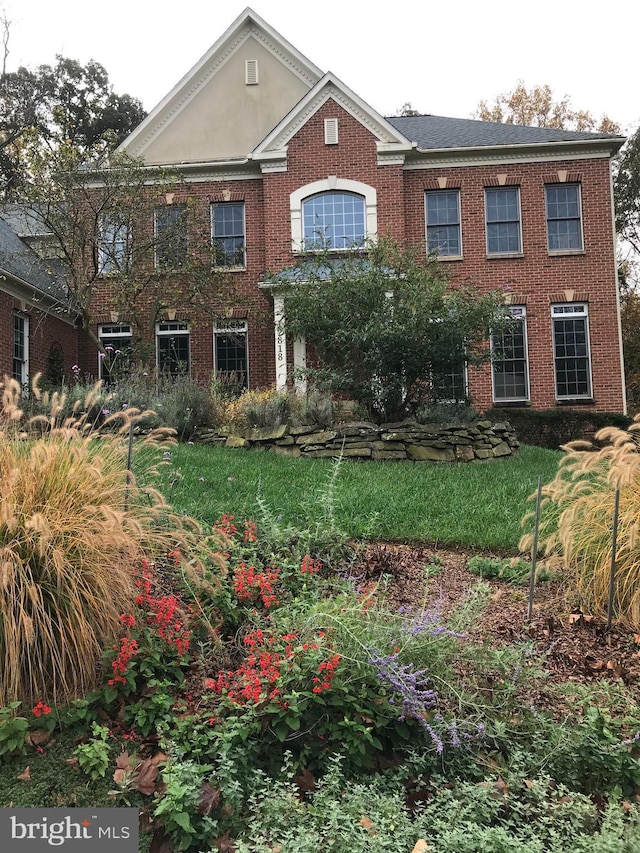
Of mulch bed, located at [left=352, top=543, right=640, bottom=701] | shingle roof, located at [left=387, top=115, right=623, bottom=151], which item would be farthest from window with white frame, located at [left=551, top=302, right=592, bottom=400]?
mulch bed, located at [left=352, top=543, right=640, bottom=701]

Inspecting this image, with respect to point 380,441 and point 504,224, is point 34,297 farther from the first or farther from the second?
point 504,224

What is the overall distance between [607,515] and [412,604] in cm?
138

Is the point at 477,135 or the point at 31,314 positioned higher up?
the point at 477,135

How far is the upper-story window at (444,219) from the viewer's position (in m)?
17.5

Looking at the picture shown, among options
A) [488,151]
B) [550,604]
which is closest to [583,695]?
[550,604]

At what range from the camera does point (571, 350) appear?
17.0m

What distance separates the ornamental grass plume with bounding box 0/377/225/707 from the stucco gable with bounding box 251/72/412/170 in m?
15.1

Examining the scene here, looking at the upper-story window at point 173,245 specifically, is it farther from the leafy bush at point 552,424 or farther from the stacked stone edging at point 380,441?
the leafy bush at point 552,424

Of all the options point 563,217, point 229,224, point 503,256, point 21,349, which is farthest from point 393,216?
point 21,349

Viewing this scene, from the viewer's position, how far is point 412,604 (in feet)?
13.9

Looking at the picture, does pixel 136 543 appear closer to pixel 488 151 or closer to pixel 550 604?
pixel 550 604

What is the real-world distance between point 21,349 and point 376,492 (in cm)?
1202

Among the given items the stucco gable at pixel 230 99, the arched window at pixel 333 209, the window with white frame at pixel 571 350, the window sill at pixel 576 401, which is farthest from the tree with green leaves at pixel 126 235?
the window sill at pixel 576 401

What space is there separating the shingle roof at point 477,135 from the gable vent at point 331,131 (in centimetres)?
222
